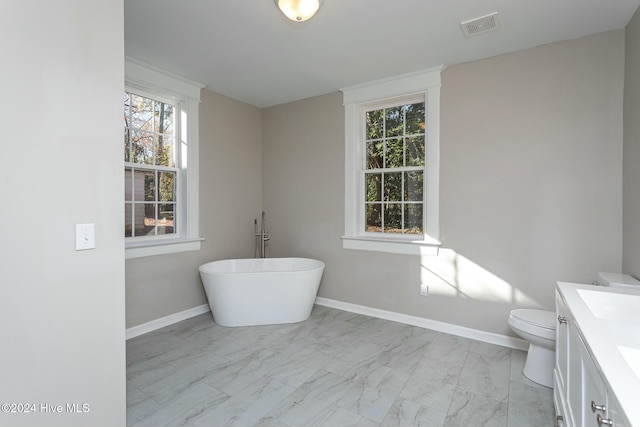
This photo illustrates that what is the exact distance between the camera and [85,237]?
140 centimetres

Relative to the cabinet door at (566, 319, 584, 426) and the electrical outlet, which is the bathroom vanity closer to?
the cabinet door at (566, 319, 584, 426)

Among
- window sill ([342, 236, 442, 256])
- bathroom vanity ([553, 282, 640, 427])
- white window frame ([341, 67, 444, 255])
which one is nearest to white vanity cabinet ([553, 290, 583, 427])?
bathroom vanity ([553, 282, 640, 427])

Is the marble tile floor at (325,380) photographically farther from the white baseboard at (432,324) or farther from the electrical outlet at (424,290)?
the electrical outlet at (424,290)

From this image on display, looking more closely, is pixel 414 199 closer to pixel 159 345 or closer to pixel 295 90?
pixel 295 90

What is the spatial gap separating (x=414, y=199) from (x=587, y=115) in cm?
153

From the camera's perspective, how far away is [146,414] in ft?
5.99

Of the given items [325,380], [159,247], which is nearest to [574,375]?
[325,380]

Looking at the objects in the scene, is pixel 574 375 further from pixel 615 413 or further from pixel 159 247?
pixel 159 247

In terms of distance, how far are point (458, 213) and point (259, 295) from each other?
6.96 feet

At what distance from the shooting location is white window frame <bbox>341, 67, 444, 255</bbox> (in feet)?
10.0

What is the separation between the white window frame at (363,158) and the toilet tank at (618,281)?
4.02 ft

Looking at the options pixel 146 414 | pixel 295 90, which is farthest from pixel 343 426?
pixel 295 90

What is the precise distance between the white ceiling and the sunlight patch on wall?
6.14 ft

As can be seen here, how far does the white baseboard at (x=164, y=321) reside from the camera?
2.91m
